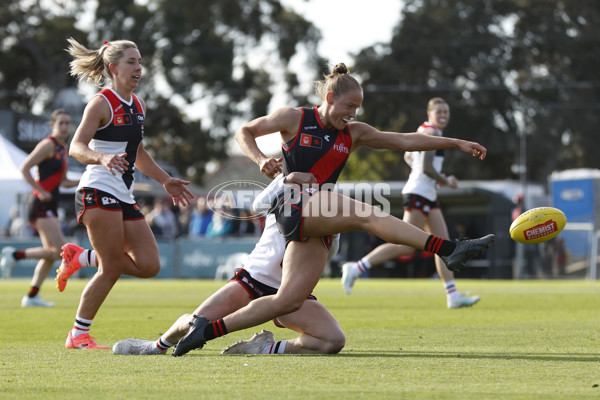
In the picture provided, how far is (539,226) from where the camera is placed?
297 inches

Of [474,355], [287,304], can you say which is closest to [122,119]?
[287,304]

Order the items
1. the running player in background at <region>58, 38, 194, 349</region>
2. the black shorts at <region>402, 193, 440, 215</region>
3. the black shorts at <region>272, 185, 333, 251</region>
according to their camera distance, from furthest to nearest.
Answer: the black shorts at <region>402, 193, 440, 215</region> → the running player in background at <region>58, 38, 194, 349</region> → the black shorts at <region>272, 185, 333, 251</region>

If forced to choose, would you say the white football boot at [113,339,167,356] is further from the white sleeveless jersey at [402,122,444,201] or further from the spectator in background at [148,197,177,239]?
the spectator in background at [148,197,177,239]

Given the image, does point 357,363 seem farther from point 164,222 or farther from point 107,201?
point 164,222

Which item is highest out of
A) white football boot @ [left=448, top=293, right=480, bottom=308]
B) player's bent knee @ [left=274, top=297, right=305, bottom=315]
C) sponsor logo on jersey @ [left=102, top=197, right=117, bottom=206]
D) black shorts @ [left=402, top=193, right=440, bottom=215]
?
sponsor logo on jersey @ [left=102, top=197, right=117, bottom=206]

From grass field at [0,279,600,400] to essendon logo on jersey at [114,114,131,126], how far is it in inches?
67.7

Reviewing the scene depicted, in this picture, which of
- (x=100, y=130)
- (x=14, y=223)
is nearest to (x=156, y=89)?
(x=14, y=223)

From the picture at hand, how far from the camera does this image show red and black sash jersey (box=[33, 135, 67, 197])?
1284 cm

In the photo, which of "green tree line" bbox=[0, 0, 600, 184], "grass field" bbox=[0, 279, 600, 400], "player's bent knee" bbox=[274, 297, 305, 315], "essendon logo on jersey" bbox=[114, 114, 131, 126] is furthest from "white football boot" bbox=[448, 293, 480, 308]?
Answer: "green tree line" bbox=[0, 0, 600, 184]

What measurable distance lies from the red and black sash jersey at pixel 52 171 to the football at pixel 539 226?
23.1 feet

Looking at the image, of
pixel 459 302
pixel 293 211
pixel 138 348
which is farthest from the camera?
pixel 459 302

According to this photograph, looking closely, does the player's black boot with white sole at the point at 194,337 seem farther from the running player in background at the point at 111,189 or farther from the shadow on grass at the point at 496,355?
the running player in background at the point at 111,189

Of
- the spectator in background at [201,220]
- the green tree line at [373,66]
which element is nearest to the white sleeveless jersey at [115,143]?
the spectator in background at [201,220]

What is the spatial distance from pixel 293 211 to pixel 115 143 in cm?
183
